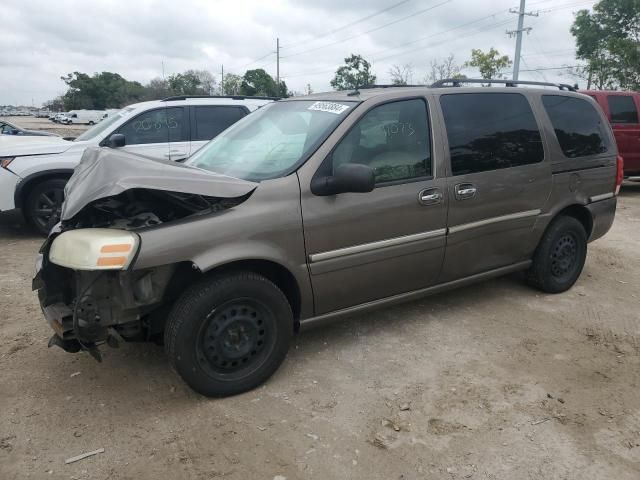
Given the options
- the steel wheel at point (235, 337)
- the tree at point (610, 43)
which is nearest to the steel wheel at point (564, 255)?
the steel wheel at point (235, 337)

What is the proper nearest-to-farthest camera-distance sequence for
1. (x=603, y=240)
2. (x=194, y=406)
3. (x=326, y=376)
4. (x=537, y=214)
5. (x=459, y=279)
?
(x=194, y=406), (x=326, y=376), (x=459, y=279), (x=537, y=214), (x=603, y=240)

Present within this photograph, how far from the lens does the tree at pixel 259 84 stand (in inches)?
2338

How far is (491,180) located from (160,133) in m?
4.75

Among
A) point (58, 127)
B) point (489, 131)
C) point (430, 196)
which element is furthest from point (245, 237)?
point (58, 127)

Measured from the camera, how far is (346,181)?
303cm

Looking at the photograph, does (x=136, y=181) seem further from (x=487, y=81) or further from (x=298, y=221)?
(x=487, y=81)

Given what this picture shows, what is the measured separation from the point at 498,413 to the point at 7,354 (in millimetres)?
3271

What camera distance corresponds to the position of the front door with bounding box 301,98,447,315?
323cm

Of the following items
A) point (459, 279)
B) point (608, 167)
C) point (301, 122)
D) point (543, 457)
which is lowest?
point (543, 457)

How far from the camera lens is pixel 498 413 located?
293cm

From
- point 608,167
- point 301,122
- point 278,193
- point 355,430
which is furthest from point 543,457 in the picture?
point 608,167

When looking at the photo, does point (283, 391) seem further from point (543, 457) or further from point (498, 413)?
point (543, 457)

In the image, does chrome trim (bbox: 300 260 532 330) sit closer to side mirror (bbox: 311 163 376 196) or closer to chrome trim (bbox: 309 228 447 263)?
chrome trim (bbox: 309 228 447 263)

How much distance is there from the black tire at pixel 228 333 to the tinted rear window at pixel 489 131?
5.69 feet
